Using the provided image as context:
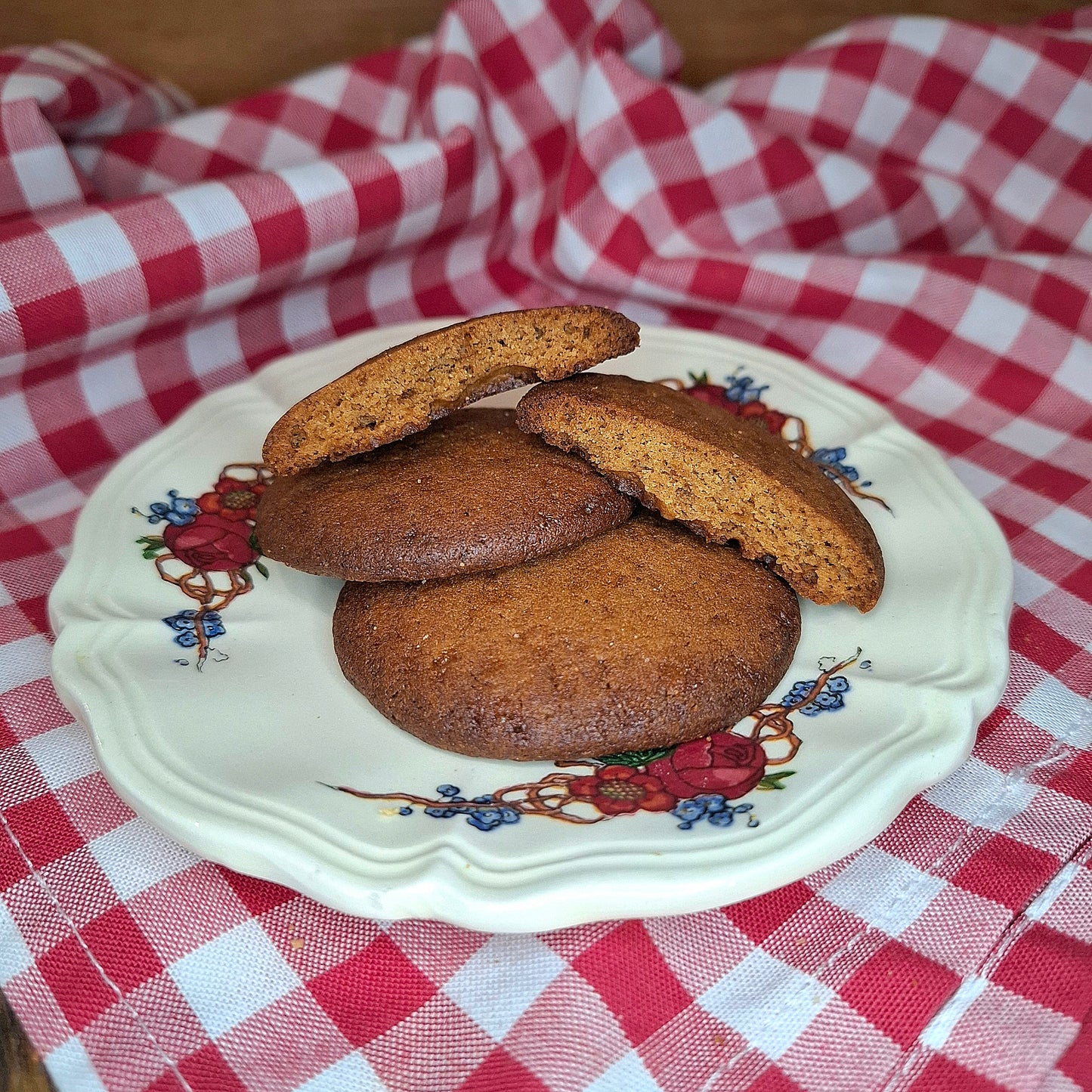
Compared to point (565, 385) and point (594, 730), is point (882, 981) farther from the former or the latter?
point (565, 385)

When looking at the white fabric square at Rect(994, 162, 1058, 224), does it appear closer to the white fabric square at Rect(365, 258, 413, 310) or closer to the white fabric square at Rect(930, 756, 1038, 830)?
the white fabric square at Rect(365, 258, 413, 310)

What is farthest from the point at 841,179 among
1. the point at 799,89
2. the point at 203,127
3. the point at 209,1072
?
the point at 209,1072

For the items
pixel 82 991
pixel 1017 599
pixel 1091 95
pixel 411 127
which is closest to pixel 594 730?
pixel 82 991

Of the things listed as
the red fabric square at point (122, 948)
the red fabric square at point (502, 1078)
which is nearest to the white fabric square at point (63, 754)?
the red fabric square at point (122, 948)

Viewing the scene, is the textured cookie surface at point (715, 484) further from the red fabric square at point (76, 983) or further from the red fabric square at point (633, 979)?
the red fabric square at point (76, 983)

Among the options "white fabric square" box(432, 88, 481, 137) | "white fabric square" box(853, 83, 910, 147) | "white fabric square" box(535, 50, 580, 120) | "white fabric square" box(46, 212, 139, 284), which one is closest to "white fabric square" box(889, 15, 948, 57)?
"white fabric square" box(853, 83, 910, 147)

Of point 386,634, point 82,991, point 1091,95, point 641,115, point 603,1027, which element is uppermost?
point 1091,95
